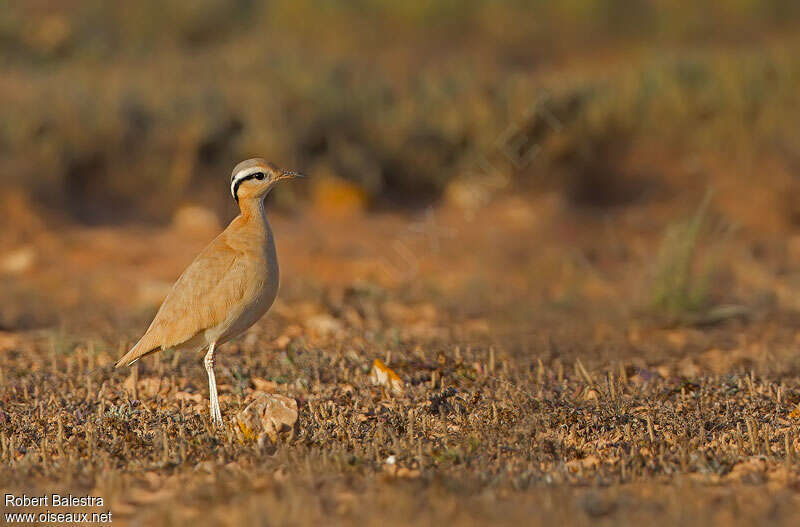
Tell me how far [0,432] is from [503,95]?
975 centimetres

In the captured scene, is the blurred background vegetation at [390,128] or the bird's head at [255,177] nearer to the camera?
the bird's head at [255,177]

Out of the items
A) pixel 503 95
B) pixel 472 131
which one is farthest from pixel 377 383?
pixel 503 95

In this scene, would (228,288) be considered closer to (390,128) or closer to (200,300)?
(200,300)

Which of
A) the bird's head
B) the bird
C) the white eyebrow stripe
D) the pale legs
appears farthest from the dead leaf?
the white eyebrow stripe

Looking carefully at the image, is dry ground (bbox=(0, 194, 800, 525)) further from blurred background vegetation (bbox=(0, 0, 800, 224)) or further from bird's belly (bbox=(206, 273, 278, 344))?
blurred background vegetation (bbox=(0, 0, 800, 224))

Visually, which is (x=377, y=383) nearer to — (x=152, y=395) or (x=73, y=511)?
(x=152, y=395)

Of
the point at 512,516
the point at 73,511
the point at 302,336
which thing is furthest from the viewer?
the point at 302,336

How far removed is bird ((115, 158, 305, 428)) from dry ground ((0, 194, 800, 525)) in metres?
0.37

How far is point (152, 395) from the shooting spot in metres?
5.19

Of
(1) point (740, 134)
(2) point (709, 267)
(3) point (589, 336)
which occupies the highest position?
(1) point (740, 134)

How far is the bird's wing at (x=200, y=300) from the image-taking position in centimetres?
466

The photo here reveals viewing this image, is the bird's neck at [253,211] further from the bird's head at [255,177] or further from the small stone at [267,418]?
the small stone at [267,418]

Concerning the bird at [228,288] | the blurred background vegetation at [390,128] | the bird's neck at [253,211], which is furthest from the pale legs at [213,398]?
the blurred background vegetation at [390,128]

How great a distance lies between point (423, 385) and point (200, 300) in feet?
4.44
